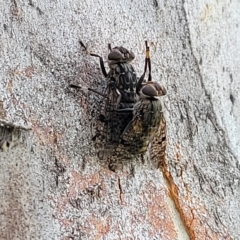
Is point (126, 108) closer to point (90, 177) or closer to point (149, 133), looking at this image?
point (149, 133)

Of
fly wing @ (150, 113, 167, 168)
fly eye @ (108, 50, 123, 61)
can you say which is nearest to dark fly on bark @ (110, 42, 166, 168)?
fly wing @ (150, 113, 167, 168)

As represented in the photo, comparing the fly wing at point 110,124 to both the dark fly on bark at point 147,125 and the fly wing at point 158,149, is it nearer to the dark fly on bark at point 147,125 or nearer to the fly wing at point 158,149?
the dark fly on bark at point 147,125

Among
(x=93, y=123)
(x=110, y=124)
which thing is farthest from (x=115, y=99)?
(x=93, y=123)

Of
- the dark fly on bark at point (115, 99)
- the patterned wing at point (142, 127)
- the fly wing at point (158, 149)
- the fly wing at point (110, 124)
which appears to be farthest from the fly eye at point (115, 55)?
the fly wing at point (158, 149)

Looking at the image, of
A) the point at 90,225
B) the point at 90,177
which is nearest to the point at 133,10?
the point at 90,177

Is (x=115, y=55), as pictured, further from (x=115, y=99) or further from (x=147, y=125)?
(x=147, y=125)

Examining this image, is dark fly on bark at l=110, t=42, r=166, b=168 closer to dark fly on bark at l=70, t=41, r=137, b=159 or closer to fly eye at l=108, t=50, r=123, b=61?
dark fly on bark at l=70, t=41, r=137, b=159
